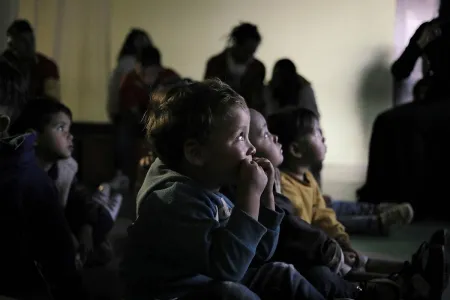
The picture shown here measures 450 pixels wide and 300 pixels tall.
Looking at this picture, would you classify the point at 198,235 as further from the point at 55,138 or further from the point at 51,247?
the point at 55,138

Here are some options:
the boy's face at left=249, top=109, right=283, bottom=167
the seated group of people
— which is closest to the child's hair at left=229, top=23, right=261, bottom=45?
the seated group of people

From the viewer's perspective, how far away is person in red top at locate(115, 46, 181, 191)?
2.90 m

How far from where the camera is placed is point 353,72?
3.77 m

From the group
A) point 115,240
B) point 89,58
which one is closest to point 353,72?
point 89,58

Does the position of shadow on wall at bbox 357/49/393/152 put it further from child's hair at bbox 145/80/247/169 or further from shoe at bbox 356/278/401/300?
child's hair at bbox 145/80/247/169

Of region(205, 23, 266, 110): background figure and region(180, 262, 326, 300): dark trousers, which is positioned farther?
→ region(205, 23, 266, 110): background figure

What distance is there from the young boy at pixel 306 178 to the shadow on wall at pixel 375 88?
1669mm

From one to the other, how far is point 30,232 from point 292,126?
2.19ft

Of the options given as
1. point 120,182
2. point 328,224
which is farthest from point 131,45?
point 328,224

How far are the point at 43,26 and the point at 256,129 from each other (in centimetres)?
275

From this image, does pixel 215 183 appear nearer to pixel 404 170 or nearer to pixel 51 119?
pixel 51 119

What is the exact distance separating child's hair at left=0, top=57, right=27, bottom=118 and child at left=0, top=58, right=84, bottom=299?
0.22 metres

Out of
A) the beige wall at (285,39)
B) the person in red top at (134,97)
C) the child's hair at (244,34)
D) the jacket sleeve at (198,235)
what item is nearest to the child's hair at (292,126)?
the jacket sleeve at (198,235)

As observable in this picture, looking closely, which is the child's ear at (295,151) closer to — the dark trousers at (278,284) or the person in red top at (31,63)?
the dark trousers at (278,284)
